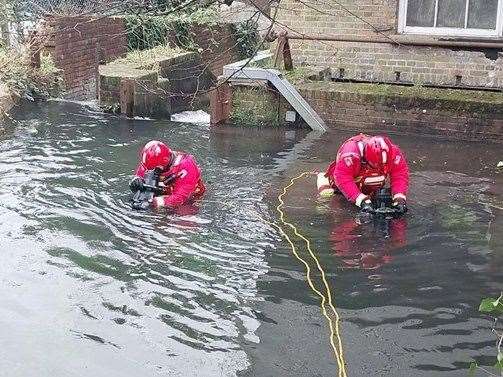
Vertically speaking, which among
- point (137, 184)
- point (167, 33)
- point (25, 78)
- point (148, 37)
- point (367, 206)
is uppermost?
point (167, 33)

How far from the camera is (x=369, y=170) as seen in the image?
31.1 feet

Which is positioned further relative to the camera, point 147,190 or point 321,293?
point 147,190

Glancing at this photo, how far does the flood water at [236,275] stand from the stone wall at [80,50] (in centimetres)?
673

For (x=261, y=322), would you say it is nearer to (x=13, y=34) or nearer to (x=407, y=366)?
(x=407, y=366)

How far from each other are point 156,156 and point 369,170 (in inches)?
102

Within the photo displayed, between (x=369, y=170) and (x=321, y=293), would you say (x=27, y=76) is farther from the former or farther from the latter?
(x=321, y=293)

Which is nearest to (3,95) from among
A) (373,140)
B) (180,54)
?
(180,54)

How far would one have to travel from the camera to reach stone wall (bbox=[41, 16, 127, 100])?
18328mm

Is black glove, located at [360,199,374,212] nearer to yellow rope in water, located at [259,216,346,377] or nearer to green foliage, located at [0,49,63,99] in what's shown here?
yellow rope in water, located at [259,216,346,377]

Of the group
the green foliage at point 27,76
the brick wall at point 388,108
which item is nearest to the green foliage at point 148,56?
the green foliage at point 27,76

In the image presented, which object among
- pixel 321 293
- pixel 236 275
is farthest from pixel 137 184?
pixel 321 293

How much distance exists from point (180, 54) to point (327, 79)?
530 cm

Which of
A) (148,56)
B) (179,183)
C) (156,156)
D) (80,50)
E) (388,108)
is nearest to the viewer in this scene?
(156,156)

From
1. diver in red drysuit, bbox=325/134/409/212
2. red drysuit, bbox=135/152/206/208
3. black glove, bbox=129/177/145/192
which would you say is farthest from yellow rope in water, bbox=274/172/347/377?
black glove, bbox=129/177/145/192
